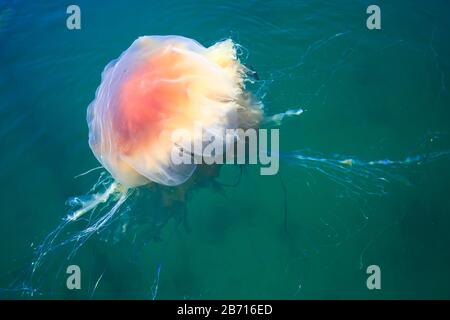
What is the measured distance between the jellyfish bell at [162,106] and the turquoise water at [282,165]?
942mm

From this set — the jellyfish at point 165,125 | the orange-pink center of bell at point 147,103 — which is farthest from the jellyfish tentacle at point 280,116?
the orange-pink center of bell at point 147,103

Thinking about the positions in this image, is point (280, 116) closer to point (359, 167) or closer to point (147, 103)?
point (359, 167)

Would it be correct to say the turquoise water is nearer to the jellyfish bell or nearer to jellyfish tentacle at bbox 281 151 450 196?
jellyfish tentacle at bbox 281 151 450 196

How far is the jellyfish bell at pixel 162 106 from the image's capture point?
4.42 m

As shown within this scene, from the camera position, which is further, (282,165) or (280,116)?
(280,116)

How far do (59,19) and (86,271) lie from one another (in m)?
5.31

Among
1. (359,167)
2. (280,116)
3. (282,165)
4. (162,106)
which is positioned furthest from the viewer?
(280,116)

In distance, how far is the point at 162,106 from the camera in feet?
14.4

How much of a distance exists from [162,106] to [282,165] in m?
2.08

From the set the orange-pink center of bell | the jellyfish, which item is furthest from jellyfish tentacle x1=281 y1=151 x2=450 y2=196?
the orange-pink center of bell

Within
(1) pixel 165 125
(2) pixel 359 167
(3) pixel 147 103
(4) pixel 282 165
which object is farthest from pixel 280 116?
(3) pixel 147 103

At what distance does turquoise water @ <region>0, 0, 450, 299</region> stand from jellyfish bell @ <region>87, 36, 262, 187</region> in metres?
0.94

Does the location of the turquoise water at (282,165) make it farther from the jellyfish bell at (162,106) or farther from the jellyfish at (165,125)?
the jellyfish bell at (162,106)

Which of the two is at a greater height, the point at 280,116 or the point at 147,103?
the point at 147,103
